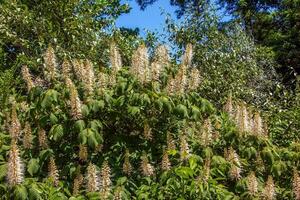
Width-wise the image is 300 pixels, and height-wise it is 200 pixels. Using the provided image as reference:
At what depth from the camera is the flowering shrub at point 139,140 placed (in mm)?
5410

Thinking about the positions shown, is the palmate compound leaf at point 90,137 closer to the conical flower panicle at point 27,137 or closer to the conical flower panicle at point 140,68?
the conical flower panicle at point 27,137

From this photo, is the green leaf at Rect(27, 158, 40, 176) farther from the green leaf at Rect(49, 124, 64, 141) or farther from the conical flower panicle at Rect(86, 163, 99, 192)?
the conical flower panicle at Rect(86, 163, 99, 192)

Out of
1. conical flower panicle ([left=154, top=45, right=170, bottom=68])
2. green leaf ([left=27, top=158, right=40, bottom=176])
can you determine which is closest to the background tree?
conical flower panicle ([left=154, top=45, right=170, bottom=68])

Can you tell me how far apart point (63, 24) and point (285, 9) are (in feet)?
34.2

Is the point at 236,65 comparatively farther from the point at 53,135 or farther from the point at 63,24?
the point at 53,135

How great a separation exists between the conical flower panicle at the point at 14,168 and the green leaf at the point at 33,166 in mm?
537

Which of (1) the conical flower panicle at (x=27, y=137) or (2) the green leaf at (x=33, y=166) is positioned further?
(1) the conical flower panicle at (x=27, y=137)

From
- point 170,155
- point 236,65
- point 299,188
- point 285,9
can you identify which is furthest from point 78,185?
point 285,9

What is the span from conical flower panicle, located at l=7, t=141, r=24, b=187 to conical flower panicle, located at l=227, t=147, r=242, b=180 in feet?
6.65

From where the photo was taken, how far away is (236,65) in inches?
500

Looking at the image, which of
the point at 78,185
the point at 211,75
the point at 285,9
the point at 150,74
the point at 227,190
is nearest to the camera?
the point at 78,185

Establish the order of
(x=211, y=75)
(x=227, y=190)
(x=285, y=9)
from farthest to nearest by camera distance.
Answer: (x=285, y=9)
(x=211, y=75)
(x=227, y=190)

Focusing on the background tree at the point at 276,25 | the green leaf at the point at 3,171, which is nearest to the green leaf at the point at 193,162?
the green leaf at the point at 3,171

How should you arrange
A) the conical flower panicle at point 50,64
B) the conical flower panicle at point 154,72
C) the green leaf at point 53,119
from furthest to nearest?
1. the conical flower panicle at point 154,72
2. the conical flower panicle at point 50,64
3. the green leaf at point 53,119
